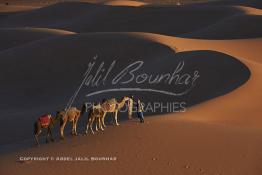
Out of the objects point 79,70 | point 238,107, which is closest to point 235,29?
point 79,70

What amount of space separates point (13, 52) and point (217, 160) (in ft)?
57.0

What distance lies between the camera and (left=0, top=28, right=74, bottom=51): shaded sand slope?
33.7 metres

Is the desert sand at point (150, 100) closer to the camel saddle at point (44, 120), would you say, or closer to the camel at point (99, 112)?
the camel at point (99, 112)

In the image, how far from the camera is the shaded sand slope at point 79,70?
1706cm

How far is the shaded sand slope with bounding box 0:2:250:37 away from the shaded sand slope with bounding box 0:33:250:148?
687 inches

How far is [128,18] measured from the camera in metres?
46.9

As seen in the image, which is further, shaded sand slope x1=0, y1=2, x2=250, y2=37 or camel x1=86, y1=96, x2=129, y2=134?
shaded sand slope x1=0, y1=2, x2=250, y2=37

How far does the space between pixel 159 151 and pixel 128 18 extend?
123 feet

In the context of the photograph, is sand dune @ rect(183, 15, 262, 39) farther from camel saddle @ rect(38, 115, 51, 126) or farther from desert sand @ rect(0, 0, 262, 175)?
camel saddle @ rect(38, 115, 51, 126)

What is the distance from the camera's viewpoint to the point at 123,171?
9227 millimetres

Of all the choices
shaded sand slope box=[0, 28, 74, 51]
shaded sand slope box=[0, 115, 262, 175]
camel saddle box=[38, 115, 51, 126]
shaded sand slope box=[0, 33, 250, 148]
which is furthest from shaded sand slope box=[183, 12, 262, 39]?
camel saddle box=[38, 115, 51, 126]

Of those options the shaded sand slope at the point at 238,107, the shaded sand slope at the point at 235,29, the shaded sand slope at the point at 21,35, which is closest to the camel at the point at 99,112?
the shaded sand slope at the point at 238,107

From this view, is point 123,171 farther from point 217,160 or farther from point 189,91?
point 189,91

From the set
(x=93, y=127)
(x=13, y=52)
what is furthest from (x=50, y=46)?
(x=93, y=127)
